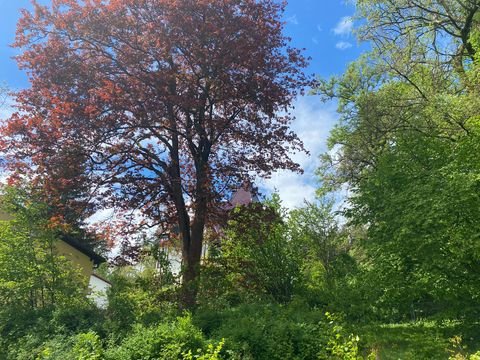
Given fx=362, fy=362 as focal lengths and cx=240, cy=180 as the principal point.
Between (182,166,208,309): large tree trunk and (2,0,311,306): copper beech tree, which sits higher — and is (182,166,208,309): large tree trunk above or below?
below

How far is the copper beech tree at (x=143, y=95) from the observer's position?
837 centimetres

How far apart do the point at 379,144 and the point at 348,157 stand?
2093 mm

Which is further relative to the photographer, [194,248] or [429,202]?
[194,248]

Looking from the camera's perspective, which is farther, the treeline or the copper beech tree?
the copper beech tree

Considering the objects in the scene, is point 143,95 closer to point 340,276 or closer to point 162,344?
point 162,344

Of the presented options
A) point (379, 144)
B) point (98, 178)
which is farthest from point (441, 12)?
point (98, 178)

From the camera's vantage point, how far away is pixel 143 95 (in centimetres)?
859

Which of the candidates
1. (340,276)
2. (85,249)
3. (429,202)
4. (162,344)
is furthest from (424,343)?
(85,249)

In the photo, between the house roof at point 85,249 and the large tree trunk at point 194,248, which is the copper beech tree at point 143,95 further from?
the house roof at point 85,249

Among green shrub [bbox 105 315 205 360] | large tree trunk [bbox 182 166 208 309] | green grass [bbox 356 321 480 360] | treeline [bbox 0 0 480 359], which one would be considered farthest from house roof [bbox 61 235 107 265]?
green grass [bbox 356 321 480 360]

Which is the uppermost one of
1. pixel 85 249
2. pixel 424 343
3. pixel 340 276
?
pixel 85 249

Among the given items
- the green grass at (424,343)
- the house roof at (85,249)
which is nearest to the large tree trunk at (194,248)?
the green grass at (424,343)

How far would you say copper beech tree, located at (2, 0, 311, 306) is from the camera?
8.37 m

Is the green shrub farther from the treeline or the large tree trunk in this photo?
the large tree trunk
